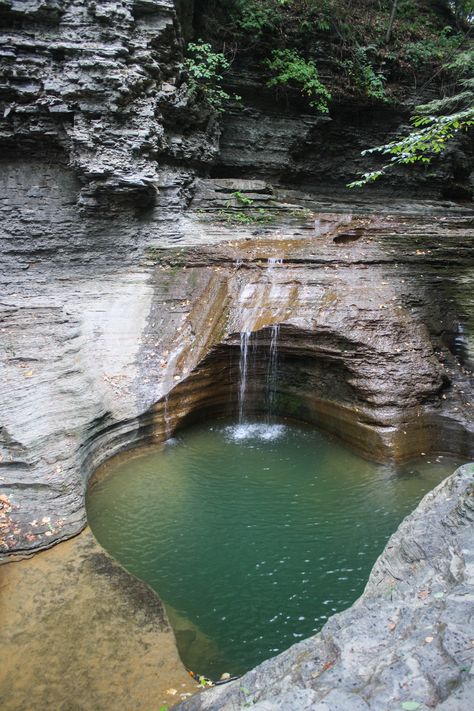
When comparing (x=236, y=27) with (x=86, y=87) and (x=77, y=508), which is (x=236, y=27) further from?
(x=77, y=508)

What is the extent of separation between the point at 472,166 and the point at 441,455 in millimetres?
11409

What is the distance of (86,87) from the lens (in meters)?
9.87

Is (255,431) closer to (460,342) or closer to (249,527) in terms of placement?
(249,527)

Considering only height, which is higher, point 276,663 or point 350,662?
point 350,662

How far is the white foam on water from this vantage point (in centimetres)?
928

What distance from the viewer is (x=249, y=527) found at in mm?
6707

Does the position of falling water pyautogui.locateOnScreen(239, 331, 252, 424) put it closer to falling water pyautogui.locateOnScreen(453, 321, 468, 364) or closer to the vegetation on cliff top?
falling water pyautogui.locateOnScreen(453, 321, 468, 364)

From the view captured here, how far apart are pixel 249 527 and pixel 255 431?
297 cm

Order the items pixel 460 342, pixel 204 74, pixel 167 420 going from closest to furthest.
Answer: pixel 167 420
pixel 460 342
pixel 204 74

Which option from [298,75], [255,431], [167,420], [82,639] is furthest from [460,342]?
[298,75]

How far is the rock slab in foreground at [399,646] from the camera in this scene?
2426mm

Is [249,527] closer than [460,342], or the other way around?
[249,527]

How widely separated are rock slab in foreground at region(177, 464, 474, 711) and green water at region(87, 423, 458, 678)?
5.27ft

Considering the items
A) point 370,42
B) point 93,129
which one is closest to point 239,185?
point 93,129
